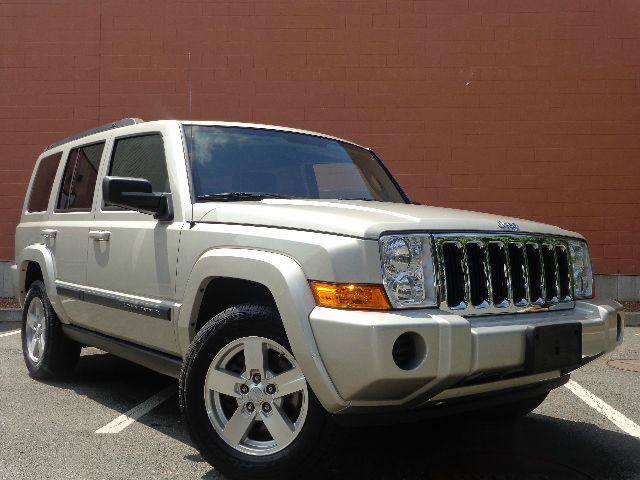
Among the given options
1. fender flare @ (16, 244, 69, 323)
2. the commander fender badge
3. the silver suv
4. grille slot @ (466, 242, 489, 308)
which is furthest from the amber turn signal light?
fender flare @ (16, 244, 69, 323)

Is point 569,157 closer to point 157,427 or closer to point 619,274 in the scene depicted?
point 619,274

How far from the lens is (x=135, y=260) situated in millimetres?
3977

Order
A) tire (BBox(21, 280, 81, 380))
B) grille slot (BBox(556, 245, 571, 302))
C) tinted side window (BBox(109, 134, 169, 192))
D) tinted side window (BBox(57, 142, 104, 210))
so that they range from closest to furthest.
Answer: grille slot (BBox(556, 245, 571, 302))
tinted side window (BBox(109, 134, 169, 192))
tinted side window (BBox(57, 142, 104, 210))
tire (BBox(21, 280, 81, 380))

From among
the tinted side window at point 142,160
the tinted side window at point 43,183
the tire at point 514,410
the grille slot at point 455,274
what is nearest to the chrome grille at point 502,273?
the grille slot at point 455,274

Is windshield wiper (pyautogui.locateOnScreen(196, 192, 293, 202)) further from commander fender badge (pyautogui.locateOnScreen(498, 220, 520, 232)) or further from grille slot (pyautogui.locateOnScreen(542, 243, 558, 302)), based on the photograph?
grille slot (pyautogui.locateOnScreen(542, 243, 558, 302))

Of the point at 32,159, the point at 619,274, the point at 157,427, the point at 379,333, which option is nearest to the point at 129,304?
the point at 157,427

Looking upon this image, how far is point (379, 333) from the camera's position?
104 inches

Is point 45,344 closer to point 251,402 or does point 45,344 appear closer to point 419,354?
point 251,402

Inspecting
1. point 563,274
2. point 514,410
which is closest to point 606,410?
point 514,410

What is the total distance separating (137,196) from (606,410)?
3.39 metres

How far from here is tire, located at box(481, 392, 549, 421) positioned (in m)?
4.23

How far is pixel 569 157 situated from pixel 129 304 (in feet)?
28.7

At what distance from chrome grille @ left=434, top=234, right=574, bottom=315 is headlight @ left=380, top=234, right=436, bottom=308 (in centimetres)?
6

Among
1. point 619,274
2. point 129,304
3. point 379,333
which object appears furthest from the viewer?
point 619,274
